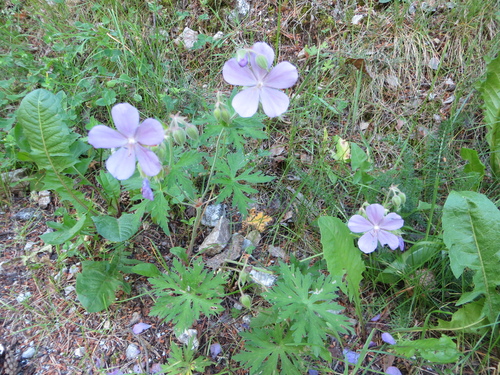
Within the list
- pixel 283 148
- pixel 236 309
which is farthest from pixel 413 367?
pixel 283 148

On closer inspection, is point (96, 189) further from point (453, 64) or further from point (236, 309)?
point (453, 64)

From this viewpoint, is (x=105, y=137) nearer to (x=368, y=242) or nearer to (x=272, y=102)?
(x=272, y=102)

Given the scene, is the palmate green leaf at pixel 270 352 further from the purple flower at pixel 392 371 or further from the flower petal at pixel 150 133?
the flower petal at pixel 150 133

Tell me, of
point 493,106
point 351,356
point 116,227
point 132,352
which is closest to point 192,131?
point 116,227

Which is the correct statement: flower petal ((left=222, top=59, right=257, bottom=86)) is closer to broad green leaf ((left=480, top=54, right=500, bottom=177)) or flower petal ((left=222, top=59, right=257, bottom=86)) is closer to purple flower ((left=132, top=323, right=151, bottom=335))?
purple flower ((left=132, top=323, right=151, bottom=335))

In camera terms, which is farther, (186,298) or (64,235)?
(64,235)

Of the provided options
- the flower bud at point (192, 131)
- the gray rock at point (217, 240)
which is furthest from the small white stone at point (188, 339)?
the flower bud at point (192, 131)
